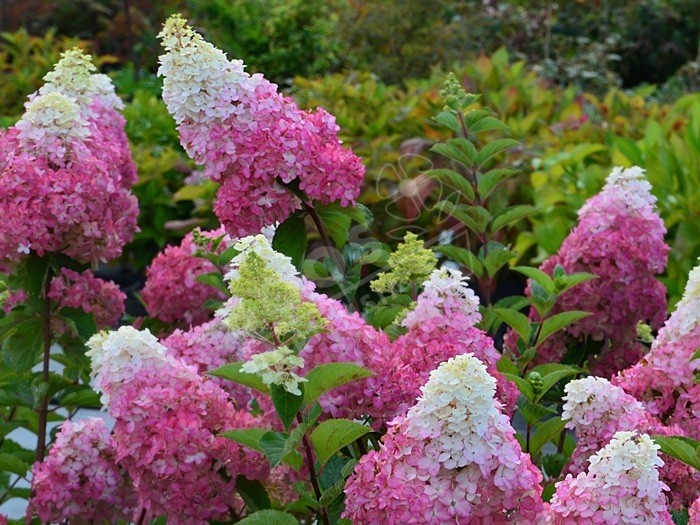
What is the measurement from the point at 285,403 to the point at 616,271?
0.93 meters

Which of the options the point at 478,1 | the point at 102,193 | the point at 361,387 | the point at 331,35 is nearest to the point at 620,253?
the point at 361,387

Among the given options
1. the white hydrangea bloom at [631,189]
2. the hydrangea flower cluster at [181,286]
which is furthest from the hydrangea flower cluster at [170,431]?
the white hydrangea bloom at [631,189]

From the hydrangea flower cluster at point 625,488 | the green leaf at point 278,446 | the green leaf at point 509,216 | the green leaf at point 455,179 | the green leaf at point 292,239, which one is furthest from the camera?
the green leaf at point 509,216

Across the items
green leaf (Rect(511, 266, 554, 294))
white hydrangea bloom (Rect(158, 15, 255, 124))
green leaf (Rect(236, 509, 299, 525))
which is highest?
white hydrangea bloom (Rect(158, 15, 255, 124))

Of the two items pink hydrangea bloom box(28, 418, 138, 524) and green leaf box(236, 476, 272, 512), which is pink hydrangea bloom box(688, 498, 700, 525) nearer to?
green leaf box(236, 476, 272, 512)

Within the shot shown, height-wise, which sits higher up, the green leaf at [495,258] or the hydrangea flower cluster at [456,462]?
the hydrangea flower cluster at [456,462]

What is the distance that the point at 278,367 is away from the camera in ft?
4.16

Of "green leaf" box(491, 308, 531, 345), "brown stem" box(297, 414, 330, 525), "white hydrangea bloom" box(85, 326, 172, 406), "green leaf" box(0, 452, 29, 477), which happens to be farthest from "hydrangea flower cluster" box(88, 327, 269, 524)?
"green leaf" box(0, 452, 29, 477)

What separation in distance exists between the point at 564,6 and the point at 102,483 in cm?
1020

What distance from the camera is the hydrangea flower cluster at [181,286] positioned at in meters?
2.16

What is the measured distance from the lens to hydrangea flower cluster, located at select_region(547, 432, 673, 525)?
45.0 inches

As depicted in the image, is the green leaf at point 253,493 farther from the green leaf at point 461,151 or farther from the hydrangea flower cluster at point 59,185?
the green leaf at point 461,151

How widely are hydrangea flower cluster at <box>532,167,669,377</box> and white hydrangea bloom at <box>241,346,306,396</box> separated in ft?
2.89

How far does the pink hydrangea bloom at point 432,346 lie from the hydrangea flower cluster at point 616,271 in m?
0.50
